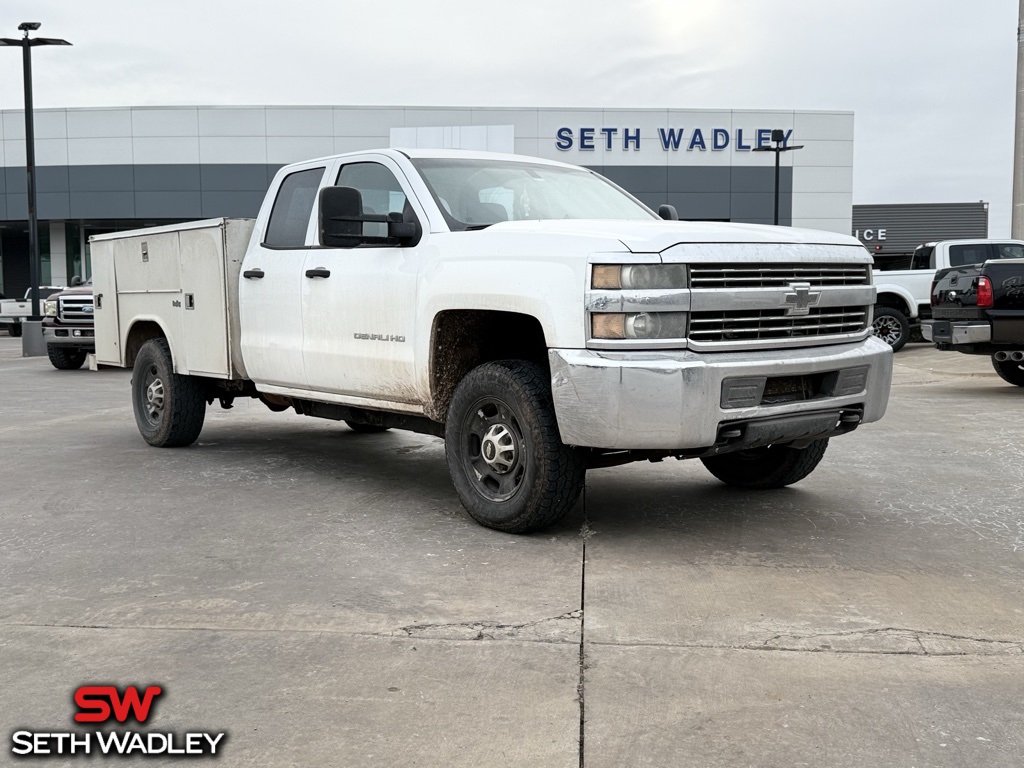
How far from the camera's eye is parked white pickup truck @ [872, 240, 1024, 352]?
741 inches

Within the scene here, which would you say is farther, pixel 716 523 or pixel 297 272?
pixel 297 272

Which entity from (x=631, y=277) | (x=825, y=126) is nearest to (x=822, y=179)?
(x=825, y=126)

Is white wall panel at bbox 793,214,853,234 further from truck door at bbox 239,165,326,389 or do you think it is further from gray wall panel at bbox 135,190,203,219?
truck door at bbox 239,165,326,389

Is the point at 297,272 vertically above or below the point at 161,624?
above

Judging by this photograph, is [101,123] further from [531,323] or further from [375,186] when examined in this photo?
[531,323]

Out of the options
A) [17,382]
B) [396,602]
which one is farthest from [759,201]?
[396,602]

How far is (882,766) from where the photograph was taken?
2.73 metres

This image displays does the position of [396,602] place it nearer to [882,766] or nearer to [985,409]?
[882,766]

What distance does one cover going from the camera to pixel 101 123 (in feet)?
132

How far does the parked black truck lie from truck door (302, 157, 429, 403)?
24.4ft

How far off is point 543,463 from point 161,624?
5.88 ft

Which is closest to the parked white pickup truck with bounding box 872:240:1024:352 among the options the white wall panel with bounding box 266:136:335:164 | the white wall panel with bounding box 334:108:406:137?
the white wall panel with bounding box 334:108:406:137

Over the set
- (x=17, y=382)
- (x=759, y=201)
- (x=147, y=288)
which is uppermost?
(x=759, y=201)

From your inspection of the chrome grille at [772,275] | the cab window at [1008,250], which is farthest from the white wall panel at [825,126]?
the chrome grille at [772,275]
